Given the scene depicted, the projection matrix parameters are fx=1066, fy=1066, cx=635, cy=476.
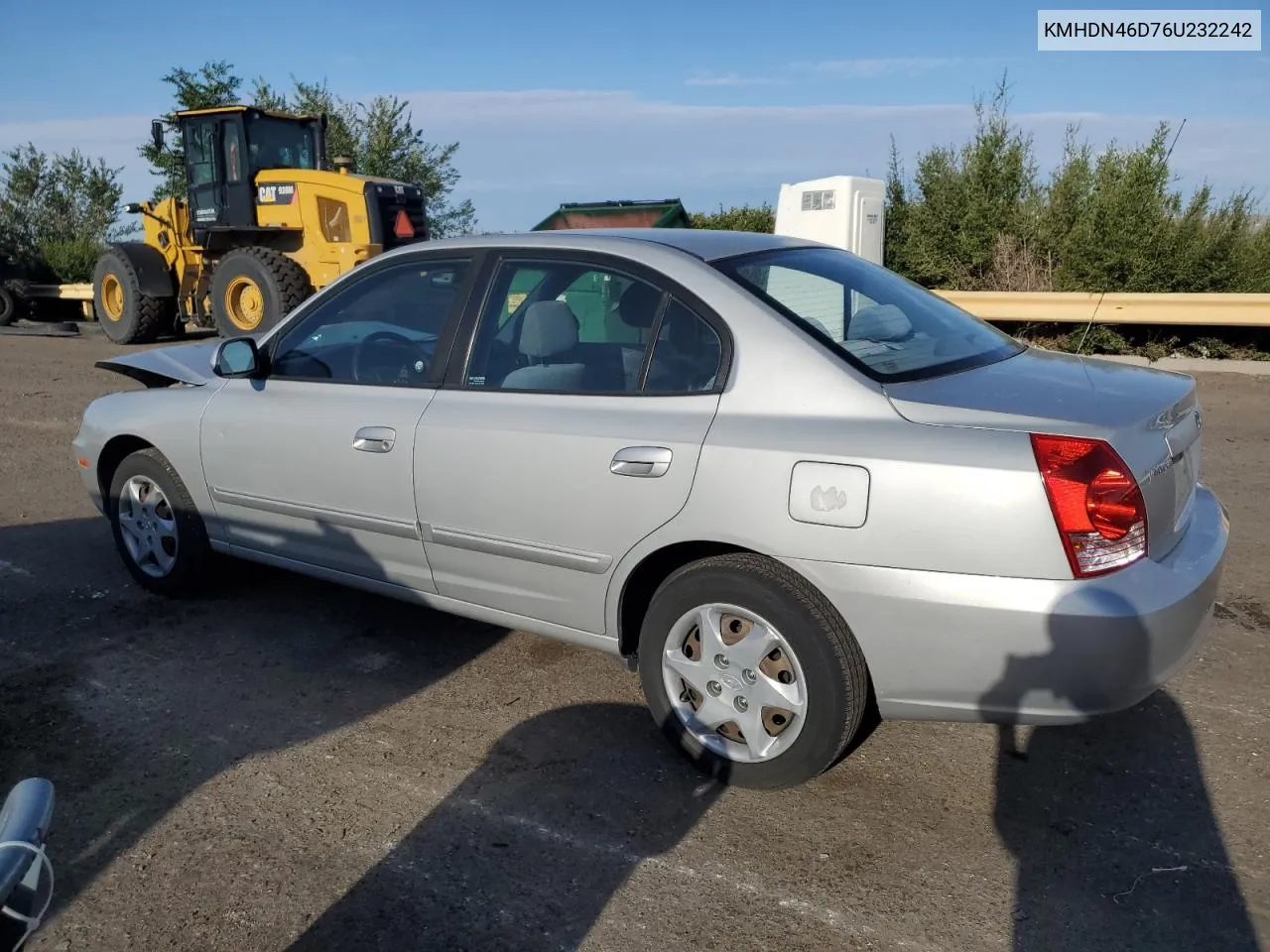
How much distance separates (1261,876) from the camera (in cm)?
271

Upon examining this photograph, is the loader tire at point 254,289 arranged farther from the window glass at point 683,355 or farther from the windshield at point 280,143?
the window glass at point 683,355

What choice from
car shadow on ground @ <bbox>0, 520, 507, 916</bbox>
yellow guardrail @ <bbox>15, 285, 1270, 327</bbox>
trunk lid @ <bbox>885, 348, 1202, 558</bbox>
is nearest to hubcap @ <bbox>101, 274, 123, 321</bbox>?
car shadow on ground @ <bbox>0, 520, 507, 916</bbox>

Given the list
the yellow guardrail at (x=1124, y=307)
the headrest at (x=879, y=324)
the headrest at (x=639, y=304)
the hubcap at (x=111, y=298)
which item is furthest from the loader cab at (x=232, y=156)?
the headrest at (x=879, y=324)

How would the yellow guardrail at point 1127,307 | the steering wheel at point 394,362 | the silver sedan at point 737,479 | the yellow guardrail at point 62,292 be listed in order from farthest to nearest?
the yellow guardrail at point 62,292, the yellow guardrail at point 1127,307, the steering wheel at point 394,362, the silver sedan at point 737,479

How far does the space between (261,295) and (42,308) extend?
9.96 m

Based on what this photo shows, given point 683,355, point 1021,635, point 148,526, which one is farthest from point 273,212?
point 1021,635

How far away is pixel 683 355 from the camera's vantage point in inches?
130

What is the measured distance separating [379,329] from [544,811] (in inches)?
79.7

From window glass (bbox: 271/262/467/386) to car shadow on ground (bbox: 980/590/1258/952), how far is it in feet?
7.61

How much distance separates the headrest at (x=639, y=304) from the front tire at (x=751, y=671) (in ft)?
2.69

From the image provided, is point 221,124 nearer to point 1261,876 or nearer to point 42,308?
point 42,308

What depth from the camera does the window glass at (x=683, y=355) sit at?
3238mm

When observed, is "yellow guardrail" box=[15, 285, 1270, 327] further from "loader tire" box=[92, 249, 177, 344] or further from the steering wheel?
"loader tire" box=[92, 249, 177, 344]

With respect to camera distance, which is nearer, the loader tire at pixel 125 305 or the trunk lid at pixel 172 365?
the trunk lid at pixel 172 365
